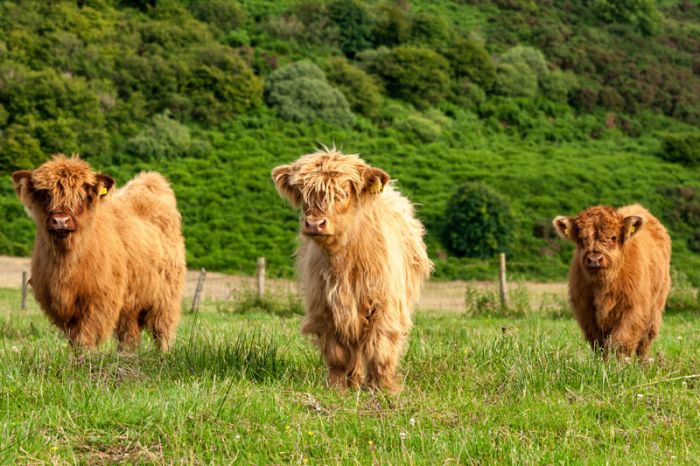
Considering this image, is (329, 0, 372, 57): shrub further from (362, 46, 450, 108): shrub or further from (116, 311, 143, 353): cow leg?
(116, 311, 143, 353): cow leg

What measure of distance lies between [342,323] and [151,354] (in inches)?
64.2

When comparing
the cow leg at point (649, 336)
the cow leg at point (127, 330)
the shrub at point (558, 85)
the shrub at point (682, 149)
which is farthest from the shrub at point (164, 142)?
the cow leg at point (649, 336)

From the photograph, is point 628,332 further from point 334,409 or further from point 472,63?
point 472,63

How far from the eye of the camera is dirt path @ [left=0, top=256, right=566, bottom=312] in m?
23.8

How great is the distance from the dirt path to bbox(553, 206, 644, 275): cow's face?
41.2 ft

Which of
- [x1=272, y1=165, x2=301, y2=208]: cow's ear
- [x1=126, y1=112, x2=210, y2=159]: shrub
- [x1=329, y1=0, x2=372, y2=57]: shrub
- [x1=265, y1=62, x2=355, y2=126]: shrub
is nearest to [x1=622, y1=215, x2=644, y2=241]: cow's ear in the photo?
[x1=272, y1=165, x2=301, y2=208]: cow's ear

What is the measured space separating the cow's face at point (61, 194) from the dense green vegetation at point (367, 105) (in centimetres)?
2469

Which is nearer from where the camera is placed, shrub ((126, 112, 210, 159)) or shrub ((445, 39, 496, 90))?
shrub ((126, 112, 210, 159))

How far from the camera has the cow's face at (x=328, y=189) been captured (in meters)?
6.70

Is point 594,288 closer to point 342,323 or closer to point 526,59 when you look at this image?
point 342,323

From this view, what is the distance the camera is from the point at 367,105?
53.5 m

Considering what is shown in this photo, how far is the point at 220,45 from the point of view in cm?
5544

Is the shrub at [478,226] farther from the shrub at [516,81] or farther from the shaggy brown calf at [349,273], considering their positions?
the shaggy brown calf at [349,273]

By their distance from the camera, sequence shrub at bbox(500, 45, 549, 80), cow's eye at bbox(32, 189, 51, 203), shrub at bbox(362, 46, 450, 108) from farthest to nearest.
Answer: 1. shrub at bbox(500, 45, 549, 80)
2. shrub at bbox(362, 46, 450, 108)
3. cow's eye at bbox(32, 189, 51, 203)
